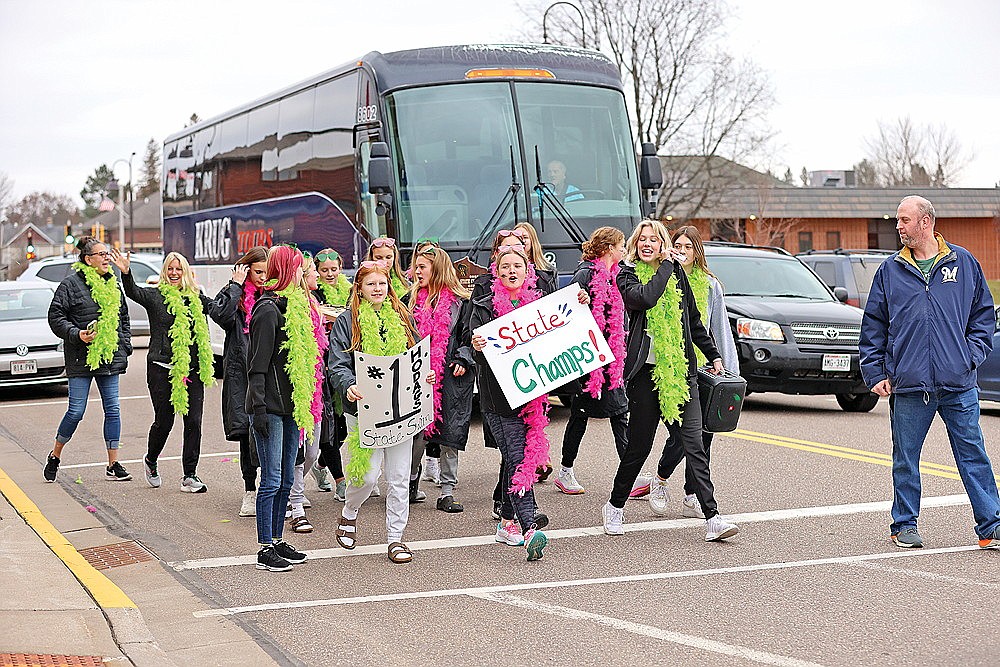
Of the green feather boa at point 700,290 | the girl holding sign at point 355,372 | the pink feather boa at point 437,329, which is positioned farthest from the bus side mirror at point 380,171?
the green feather boa at point 700,290

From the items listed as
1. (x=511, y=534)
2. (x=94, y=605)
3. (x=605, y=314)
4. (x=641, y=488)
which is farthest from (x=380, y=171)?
(x=94, y=605)

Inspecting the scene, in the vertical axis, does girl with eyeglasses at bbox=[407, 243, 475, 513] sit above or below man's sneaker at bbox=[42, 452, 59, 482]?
above

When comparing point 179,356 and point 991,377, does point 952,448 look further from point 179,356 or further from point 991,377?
point 991,377

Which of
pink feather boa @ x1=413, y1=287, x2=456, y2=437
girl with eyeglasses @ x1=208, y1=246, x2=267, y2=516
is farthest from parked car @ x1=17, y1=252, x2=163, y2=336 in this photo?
pink feather boa @ x1=413, y1=287, x2=456, y2=437

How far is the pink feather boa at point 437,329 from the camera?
330 inches

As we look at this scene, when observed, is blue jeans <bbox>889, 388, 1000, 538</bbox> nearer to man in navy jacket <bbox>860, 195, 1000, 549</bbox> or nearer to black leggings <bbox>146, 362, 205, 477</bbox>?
man in navy jacket <bbox>860, 195, 1000, 549</bbox>

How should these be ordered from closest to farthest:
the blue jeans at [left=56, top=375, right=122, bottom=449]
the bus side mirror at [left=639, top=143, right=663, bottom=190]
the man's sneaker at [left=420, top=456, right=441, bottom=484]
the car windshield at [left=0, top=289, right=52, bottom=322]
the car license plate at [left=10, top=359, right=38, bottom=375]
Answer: the man's sneaker at [left=420, top=456, right=441, bottom=484]
the blue jeans at [left=56, top=375, right=122, bottom=449]
the bus side mirror at [left=639, top=143, right=663, bottom=190]
the car license plate at [left=10, top=359, right=38, bottom=375]
the car windshield at [left=0, top=289, right=52, bottom=322]

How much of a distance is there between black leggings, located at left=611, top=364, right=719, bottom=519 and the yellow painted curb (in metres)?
3.15

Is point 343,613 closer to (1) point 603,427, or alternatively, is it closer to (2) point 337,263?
(2) point 337,263

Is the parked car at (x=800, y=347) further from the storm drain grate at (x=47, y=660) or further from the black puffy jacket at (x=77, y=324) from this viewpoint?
the storm drain grate at (x=47, y=660)

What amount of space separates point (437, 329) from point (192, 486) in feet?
9.37

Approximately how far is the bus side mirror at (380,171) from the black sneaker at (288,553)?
6482 mm

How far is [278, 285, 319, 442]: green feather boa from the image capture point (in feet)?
24.2

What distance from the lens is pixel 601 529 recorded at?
27.5 ft
